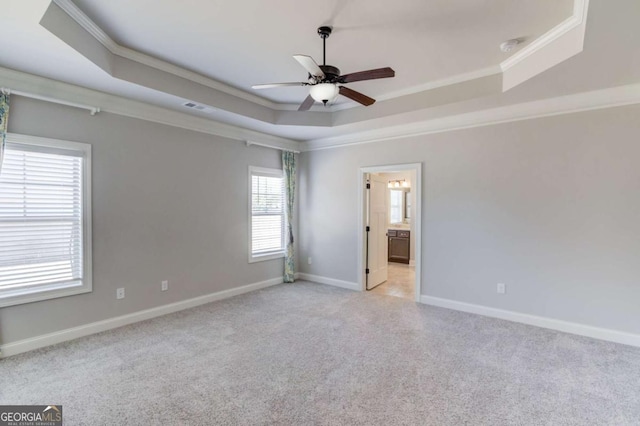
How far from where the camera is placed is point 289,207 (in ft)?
19.8

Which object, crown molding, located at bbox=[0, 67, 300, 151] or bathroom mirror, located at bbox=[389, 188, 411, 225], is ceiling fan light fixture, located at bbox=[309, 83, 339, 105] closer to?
crown molding, located at bbox=[0, 67, 300, 151]

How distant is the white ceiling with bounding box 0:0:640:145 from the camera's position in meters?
2.41

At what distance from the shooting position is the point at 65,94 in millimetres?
3336

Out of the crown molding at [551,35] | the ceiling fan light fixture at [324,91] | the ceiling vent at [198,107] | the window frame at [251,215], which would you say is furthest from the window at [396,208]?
the ceiling fan light fixture at [324,91]

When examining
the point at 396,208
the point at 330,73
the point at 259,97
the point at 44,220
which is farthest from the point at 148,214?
the point at 396,208

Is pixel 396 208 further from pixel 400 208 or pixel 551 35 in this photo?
pixel 551 35

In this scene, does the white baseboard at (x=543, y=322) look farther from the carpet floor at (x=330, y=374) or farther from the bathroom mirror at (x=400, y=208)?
the bathroom mirror at (x=400, y=208)

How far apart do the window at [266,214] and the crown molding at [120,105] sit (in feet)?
2.07

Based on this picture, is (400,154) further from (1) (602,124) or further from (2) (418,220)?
(1) (602,124)

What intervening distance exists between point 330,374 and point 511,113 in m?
3.74

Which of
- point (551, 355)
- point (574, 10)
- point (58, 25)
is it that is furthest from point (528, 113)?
point (58, 25)

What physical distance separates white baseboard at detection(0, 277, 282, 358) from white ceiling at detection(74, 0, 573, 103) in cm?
305

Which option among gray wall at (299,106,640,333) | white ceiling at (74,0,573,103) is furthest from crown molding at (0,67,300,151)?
gray wall at (299,106,640,333)

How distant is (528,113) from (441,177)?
1290 millimetres
